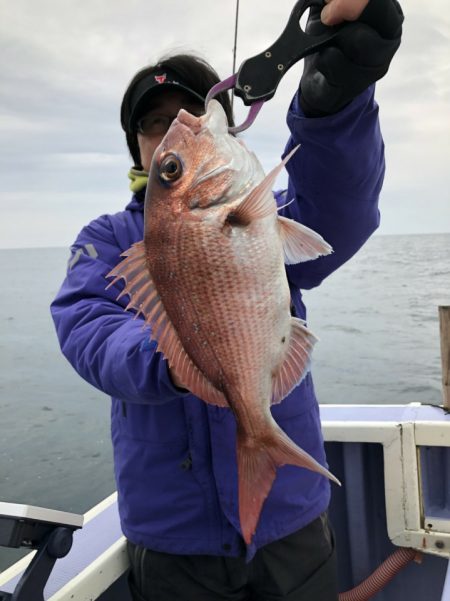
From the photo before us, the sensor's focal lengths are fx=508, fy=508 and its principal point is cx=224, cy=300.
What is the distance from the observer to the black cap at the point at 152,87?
181cm

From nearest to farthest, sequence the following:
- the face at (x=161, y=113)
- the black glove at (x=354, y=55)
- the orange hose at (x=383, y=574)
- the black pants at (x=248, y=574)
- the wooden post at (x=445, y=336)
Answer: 1. the black glove at (x=354, y=55)
2. the black pants at (x=248, y=574)
3. the face at (x=161, y=113)
4. the orange hose at (x=383, y=574)
5. the wooden post at (x=445, y=336)

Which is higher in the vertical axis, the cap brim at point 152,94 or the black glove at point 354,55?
the cap brim at point 152,94

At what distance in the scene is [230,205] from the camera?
4.17 feet

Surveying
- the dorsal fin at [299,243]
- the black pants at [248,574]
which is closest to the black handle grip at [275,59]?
A: the dorsal fin at [299,243]

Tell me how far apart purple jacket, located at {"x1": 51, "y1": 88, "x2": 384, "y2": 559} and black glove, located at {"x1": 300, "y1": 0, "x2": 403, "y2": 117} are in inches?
4.2

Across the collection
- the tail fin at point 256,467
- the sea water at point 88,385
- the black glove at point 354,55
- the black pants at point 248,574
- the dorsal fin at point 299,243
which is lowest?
the sea water at point 88,385

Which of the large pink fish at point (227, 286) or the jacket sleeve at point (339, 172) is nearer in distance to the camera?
the large pink fish at point (227, 286)

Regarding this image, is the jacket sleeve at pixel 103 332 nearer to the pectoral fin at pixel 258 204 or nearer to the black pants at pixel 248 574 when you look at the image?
the pectoral fin at pixel 258 204

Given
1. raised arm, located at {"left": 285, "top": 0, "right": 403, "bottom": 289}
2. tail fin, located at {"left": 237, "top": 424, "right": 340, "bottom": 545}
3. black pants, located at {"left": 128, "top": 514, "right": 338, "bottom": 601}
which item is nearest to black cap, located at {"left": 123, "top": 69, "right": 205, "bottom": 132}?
raised arm, located at {"left": 285, "top": 0, "right": 403, "bottom": 289}

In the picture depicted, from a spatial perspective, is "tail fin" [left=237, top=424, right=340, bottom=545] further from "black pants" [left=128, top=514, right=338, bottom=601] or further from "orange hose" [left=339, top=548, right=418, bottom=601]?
"orange hose" [left=339, top=548, right=418, bottom=601]

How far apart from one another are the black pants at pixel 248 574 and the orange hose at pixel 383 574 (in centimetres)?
106

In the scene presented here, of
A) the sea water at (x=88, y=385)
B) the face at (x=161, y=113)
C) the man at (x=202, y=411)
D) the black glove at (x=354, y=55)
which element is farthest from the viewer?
the sea water at (x=88, y=385)

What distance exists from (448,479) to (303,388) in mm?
1560

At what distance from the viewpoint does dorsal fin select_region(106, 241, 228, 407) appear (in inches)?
50.7
